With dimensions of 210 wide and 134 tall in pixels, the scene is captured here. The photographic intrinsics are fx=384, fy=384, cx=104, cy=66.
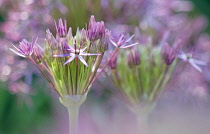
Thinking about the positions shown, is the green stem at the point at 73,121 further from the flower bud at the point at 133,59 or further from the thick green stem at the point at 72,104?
the flower bud at the point at 133,59

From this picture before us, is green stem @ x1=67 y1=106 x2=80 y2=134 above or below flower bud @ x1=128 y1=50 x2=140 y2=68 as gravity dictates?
below

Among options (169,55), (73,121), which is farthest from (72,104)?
(169,55)

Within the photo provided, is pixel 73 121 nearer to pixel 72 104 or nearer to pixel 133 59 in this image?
pixel 72 104

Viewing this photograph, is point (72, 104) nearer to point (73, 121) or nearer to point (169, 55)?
point (73, 121)

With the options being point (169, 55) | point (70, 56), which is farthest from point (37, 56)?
point (169, 55)

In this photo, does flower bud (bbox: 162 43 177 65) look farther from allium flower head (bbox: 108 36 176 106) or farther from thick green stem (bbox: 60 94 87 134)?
thick green stem (bbox: 60 94 87 134)

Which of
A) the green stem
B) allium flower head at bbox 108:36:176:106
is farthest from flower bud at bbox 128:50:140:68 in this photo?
the green stem

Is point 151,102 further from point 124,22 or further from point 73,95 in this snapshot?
point 124,22

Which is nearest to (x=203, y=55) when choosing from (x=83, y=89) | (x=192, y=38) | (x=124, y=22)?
(x=192, y=38)
